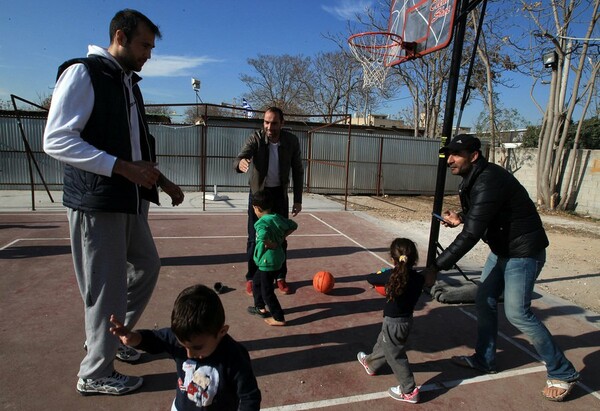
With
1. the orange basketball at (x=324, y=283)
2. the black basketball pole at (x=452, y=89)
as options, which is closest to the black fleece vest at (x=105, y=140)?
the orange basketball at (x=324, y=283)

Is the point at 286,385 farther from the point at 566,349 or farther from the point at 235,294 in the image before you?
the point at 566,349

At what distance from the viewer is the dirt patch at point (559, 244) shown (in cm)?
554

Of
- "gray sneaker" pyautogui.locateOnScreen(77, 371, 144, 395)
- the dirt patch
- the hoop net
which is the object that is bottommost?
the dirt patch

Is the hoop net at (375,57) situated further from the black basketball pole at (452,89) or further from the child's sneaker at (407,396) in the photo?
the child's sneaker at (407,396)

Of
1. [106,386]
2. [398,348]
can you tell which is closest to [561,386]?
[398,348]

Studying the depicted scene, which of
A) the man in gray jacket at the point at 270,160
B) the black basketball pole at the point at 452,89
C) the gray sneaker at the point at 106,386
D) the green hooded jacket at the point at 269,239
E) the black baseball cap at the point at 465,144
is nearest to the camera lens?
the gray sneaker at the point at 106,386

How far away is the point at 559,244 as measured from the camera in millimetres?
8688

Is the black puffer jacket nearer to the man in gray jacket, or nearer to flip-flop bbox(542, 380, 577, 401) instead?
flip-flop bbox(542, 380, 577, 401)

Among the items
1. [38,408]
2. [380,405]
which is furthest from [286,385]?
[38,408]

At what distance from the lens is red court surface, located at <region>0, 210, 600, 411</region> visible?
279 centimetres

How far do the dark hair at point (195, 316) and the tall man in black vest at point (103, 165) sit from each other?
89 cm

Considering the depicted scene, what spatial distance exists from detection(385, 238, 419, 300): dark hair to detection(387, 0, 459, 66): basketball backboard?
3.41m

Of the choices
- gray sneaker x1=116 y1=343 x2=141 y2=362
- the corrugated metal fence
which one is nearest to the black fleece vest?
gray sneaker x1=116 y1=343 x2=141 y2=362

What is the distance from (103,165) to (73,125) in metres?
0.28
